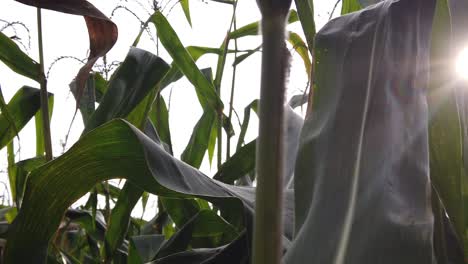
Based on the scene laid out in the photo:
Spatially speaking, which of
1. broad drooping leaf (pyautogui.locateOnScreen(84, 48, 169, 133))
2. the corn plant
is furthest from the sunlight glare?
broad drooping leaf (pyautogui.locateOnScreen(84, 48, 169, 133))

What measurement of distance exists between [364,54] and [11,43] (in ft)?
1.99

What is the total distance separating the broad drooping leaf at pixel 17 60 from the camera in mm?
854

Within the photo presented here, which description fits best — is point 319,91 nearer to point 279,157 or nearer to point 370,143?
point 370,143

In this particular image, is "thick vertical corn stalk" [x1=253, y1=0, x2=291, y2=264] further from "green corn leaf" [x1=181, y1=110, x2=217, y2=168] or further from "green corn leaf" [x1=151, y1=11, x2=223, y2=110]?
"green corn leaf" [x1=181, y1=110, x2=217, y2=168]

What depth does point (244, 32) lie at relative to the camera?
4.19 ft

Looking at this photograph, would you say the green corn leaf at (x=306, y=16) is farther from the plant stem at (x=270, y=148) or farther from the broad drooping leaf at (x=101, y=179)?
the plant stem at (x=270, y=148)

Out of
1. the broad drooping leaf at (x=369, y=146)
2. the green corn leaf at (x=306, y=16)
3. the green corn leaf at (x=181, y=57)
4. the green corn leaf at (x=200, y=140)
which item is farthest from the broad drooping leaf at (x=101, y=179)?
the green corn leaf at (x=200, y=140)

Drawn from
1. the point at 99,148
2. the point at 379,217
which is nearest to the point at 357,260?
the point at 379,217

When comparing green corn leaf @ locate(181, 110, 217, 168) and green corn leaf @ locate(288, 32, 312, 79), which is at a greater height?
green corn leaf @ locate(288, 32, 312, 79)

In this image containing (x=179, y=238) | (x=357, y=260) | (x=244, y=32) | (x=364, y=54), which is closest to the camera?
(x=357, y=260)

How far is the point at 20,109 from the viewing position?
108cm

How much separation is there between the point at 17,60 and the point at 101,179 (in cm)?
39

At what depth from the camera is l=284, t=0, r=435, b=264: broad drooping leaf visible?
34 centimetres

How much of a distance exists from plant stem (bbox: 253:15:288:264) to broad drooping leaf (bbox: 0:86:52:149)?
37.3 inches
